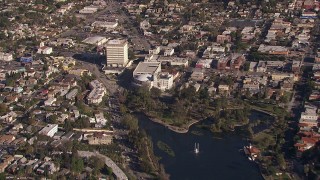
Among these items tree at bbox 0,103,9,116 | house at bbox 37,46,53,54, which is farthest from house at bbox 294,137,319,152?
house at bbox 37,46,53,54

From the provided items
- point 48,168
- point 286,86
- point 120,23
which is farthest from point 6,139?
point 120,23

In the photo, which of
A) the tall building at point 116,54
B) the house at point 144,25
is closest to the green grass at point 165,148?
the tall building at point 116,54

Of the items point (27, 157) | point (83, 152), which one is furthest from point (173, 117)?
point (27, 157)

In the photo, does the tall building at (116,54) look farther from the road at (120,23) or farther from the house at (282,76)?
the house at (282,76)

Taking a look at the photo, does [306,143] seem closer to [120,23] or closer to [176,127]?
[176,127]

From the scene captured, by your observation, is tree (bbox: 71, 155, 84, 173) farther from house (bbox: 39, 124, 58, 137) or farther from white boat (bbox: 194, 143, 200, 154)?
white boat (bbox: 194, 143, 200, 154)

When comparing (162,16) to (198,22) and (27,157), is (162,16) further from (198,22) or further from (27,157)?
(27,157)
